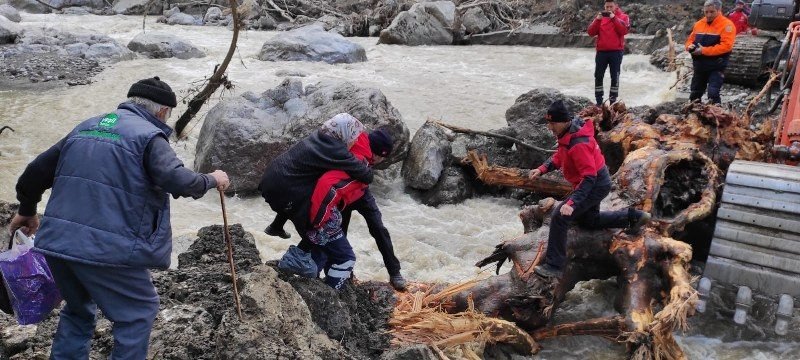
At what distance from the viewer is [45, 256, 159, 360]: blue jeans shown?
2.83 metres

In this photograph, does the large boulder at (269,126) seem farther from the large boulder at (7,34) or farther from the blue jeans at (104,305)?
the large boulder at (7,34)

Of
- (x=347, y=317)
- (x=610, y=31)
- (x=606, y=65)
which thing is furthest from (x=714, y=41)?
(x=347, y=317)

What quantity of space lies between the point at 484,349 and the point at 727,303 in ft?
6.55

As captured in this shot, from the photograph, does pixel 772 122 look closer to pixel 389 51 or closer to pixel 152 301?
pixel 152 301

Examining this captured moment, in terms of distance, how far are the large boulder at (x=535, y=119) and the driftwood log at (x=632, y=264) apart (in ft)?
7.24

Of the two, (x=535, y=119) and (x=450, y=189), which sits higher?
(x=535, y=119)

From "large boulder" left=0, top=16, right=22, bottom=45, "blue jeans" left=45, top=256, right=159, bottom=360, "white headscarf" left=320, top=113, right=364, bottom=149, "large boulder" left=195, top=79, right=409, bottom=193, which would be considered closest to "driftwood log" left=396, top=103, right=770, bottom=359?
"white headscarf" left=320, top=113, right=364, bottom=149

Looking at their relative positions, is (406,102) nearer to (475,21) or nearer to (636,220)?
(636,220)

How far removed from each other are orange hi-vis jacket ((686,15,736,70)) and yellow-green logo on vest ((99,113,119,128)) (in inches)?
285

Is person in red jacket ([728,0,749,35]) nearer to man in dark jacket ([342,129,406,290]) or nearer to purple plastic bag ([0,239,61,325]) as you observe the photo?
man in dark jacket ([342,129,406,290])

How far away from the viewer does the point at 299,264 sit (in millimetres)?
3994

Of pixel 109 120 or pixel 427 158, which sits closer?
pixel 109 120

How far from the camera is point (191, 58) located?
15711mm

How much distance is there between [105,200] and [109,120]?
354mm
